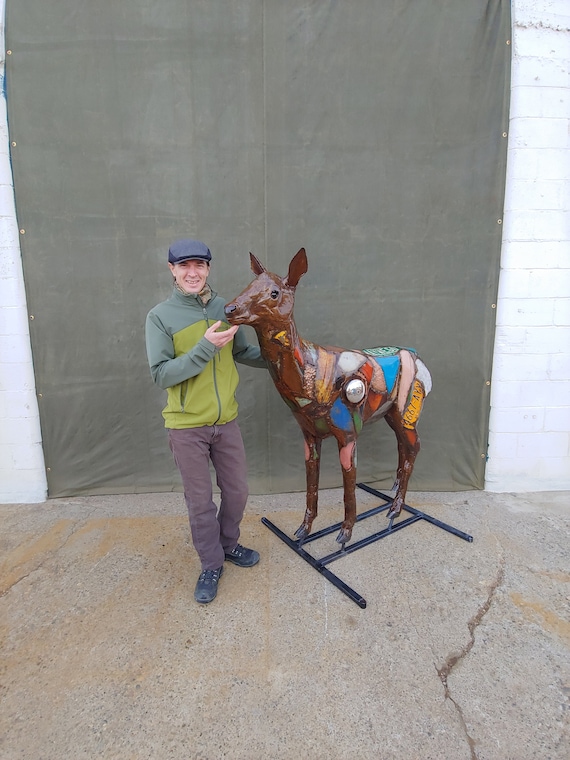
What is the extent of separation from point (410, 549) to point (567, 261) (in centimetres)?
226

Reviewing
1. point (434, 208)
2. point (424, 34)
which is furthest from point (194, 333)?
point (424, 34)

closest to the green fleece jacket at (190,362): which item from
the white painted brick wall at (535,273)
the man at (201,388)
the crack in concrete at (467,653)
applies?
the man at (201,388)

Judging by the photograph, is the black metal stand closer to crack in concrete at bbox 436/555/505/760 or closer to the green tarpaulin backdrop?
crack in concrete at bbox 436/555/505/760

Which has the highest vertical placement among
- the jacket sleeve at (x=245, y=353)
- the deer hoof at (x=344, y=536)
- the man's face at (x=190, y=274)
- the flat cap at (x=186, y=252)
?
the flat cap at (x=186, y=252)

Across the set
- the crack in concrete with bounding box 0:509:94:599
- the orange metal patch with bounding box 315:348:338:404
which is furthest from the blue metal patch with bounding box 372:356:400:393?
the crack in concrete with bounding box 0:509:94:599

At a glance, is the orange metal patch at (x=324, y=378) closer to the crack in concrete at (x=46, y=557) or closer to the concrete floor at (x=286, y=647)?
the concrete floor at (x=286, y=647)

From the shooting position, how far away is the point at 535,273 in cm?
313

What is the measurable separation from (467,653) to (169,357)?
188 centimetres

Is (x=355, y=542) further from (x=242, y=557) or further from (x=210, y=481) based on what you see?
(x=210, y=481)

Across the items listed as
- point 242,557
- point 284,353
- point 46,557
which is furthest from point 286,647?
point 46,557

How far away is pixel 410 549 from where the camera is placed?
8.73 feet

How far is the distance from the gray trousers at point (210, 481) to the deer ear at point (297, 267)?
0.81 metres

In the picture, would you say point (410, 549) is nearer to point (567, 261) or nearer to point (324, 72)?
point (567, 261)

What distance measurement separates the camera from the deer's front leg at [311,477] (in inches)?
101
